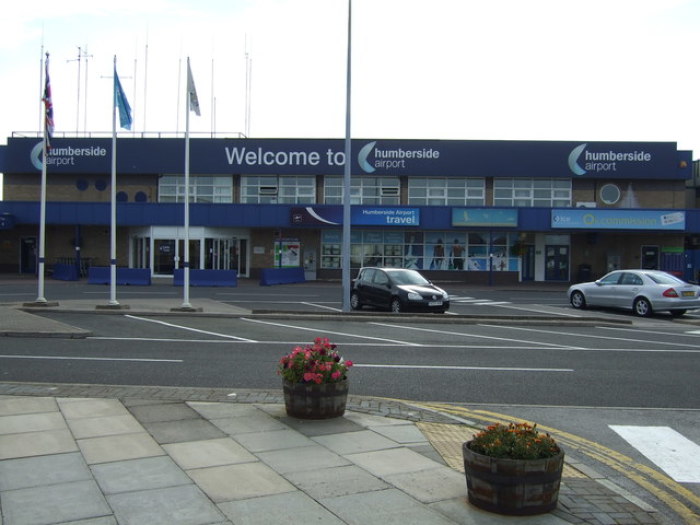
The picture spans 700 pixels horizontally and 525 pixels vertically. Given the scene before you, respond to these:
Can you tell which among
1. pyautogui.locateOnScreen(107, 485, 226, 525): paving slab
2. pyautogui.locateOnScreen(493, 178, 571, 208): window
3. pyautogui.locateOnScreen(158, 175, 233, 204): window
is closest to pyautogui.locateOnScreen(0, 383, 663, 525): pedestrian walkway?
pyautogui.locateOnScreen(107, 485, 226, 525): paving slab

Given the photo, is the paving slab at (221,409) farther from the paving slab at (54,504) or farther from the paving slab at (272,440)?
the paving slab at (54,504)

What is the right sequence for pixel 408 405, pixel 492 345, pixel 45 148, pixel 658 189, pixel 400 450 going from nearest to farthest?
1. pixel 400 450
2. pixel 408 405
3. pixel 492 345
4. pixel 45 148
5. pixel 658 189

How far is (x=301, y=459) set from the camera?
19.5 ft

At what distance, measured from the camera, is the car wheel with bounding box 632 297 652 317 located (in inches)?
852

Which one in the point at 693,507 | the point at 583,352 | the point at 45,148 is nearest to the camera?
the point at 693,507

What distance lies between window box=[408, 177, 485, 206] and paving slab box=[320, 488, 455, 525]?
3798 cm

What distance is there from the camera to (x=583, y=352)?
13.5 m

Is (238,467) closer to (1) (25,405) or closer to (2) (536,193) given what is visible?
(1) (25,405)

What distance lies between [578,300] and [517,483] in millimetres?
20862

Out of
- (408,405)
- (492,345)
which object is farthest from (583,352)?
(408,405)

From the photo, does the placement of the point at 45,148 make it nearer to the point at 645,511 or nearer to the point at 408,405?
the point at 408,405

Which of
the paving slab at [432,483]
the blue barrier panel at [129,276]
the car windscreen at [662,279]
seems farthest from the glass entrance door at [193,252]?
the paving slab at [432,483]

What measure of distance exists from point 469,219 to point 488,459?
34752mm

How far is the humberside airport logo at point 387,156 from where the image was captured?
137ft
